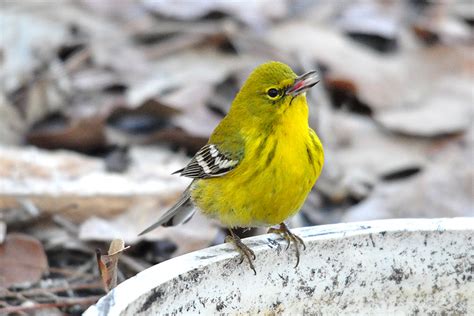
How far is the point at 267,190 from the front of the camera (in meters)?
4.12

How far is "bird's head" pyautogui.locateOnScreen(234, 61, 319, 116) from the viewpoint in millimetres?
4312

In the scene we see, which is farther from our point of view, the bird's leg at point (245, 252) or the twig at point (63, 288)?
the twig at point (63, 288)

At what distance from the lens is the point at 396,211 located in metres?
6.00

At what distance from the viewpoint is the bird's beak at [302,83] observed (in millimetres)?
4242

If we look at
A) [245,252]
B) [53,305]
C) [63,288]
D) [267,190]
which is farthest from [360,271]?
[63,288]

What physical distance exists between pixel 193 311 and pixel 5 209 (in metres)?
2.28

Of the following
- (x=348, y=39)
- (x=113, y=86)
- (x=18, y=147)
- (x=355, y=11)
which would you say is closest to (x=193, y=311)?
(x=18, y=147)

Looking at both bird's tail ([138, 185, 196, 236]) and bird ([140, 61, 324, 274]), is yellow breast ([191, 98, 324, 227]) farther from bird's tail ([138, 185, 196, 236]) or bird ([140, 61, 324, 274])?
bird's tail ([138, 185, 196, 236])

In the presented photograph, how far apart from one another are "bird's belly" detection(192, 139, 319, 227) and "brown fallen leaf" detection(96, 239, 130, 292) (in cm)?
85

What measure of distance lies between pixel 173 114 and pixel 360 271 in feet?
10.3

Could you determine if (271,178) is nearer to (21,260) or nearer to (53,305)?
(53,305)

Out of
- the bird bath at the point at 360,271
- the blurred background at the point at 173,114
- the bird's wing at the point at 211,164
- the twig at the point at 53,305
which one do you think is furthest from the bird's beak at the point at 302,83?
the twig at the point at 53,305

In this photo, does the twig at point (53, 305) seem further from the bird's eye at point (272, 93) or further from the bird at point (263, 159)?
the bird's eye at point (272, 93)

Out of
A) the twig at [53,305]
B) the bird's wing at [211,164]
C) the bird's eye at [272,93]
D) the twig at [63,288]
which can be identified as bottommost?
the twig at [63,288]
